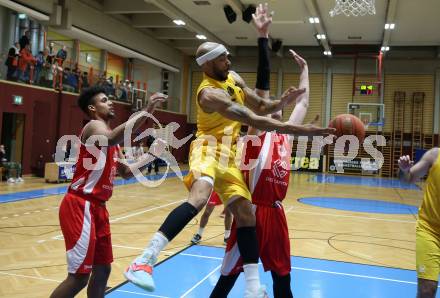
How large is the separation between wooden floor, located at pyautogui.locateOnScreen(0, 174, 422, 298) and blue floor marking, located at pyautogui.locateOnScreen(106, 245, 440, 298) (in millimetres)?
397

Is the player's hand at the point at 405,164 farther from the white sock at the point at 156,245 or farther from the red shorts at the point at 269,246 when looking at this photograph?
the white sock at the point at 156,245

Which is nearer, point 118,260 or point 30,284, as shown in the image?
point 30,284

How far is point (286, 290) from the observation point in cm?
358

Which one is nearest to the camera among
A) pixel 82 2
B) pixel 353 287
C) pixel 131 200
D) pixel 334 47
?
pixel 353 287

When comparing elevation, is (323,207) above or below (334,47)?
below

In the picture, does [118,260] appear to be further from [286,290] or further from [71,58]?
[71,58]

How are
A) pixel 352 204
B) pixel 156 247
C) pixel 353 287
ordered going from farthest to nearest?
pixel 352 204 → pixel 353 287 → pixel 156 247

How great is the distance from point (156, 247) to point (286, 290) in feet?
4.06

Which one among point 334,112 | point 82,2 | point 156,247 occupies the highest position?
point 82,2

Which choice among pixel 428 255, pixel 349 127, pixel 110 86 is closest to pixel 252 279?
pixel 428 255

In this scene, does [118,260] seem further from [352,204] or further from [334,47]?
[334,47]

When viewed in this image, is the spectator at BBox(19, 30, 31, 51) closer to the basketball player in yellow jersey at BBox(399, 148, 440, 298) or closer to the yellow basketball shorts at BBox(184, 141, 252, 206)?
the yellow basketball shorts at BBox(184, 141, 252, 206)

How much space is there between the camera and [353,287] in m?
5.35

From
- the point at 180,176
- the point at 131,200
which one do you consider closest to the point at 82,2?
the point at 180,176
